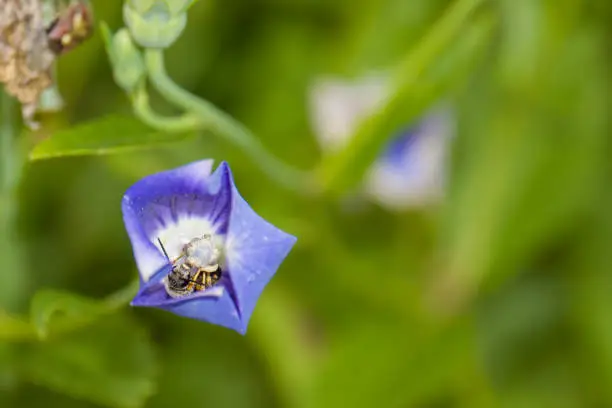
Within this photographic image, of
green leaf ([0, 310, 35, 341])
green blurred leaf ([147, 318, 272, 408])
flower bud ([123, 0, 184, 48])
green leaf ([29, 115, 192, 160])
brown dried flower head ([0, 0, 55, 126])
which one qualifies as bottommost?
green blurred leaf ([147, 318, 272, 408])

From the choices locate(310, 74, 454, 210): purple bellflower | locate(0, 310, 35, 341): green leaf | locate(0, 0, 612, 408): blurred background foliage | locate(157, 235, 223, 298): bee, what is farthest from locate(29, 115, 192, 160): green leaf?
locate(310, 74, 454, 210): purple bellflower

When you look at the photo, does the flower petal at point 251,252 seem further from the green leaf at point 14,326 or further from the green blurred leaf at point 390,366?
the green blurred leaf at point 390,366

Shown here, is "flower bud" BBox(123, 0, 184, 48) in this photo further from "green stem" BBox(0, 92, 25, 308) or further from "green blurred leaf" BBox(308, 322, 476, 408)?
"green blurred leaf" BBox(308, 322, 476, 408)

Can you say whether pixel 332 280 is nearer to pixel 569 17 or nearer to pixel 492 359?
pixel 492 359

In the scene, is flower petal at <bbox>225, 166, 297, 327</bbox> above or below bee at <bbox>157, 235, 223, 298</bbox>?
above

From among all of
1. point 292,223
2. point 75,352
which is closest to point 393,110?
point 292,223

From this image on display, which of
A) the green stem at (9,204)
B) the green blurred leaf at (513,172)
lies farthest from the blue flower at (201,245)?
the green blurred leaf at (513,172)
